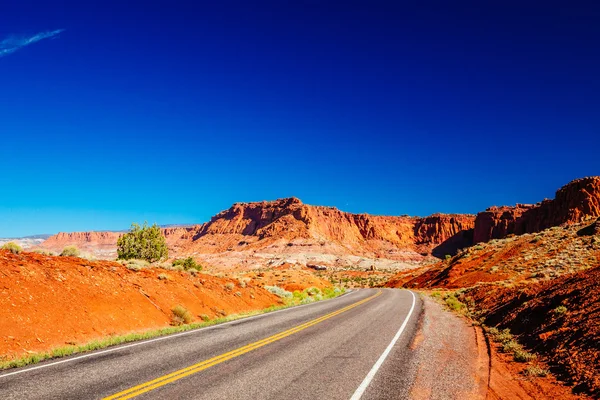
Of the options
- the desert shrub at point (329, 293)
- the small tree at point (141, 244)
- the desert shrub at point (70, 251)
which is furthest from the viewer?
the small tree at point (141, 244)

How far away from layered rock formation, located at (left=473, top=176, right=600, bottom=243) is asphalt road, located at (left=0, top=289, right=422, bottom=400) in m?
61.2

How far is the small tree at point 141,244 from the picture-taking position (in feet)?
109

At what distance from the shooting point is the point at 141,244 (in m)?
33.7

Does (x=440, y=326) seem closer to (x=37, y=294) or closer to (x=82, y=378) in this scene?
(x=82, y=378)

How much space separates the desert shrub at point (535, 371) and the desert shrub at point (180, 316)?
42.7 ft

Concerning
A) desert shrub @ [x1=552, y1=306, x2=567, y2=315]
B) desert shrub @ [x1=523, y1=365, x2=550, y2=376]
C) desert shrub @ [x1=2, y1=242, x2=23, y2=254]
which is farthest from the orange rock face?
desert shrub @ [x1=523, y1=365, x2=550, y2=376]

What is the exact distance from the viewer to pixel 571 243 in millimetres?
30984

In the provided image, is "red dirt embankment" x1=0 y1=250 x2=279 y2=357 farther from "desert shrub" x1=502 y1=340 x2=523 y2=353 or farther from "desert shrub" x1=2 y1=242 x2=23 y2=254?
"desert shrub" x1=502 y1=340 x2=523 y2=353

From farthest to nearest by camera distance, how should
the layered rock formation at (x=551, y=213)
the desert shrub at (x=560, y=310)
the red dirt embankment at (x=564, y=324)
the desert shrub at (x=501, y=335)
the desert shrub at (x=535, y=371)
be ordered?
1. the layered rock formation at (x=551, y=213)
2. the desert shrub at (x=501, y=335)
3. the desert shrub at (x=560, y=310)
4. the desert shrub at (x=535, y=371)
5. the red dirt embankment at (x=564, y=324)

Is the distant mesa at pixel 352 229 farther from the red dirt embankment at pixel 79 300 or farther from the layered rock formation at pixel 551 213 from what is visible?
the red dirt embankment at pixel 79 300

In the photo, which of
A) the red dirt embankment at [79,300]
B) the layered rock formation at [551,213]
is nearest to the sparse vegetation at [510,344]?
the red dirt embankment at [79,300]

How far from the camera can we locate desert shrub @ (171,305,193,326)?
1575cm

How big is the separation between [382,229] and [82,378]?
6576 inches

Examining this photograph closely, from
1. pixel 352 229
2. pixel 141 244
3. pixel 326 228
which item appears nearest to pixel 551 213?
pixel 326 228
